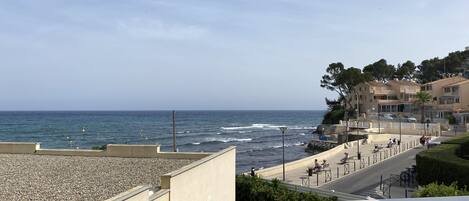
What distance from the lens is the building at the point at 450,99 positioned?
71500 millimetres

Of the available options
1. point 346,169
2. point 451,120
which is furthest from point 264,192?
point 451,120

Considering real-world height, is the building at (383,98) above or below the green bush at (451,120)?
above

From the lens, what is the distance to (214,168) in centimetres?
1451

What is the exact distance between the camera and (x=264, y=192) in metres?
17.0

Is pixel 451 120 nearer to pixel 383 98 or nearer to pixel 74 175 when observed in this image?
pixel 383 98

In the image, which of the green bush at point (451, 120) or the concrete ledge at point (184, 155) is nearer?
the concrete ledge at point (184, 155)

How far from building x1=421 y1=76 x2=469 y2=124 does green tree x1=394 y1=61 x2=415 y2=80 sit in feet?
106

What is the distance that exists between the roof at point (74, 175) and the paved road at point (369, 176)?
1054 cm

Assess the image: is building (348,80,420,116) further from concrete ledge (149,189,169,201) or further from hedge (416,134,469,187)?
concrete ledge (149,189,169,201)

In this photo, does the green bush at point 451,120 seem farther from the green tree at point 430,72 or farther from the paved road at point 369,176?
the green tree at point 430,72

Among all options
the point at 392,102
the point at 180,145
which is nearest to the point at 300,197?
the point at 180,145

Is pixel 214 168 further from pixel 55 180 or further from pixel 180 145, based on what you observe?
pixel 180 145

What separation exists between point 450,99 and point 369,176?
52.8 meters

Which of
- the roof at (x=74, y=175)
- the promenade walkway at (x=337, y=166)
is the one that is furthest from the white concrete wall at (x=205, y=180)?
the promenade walkway at (x=337, y=166)
